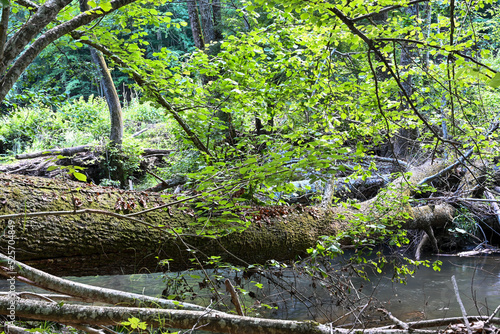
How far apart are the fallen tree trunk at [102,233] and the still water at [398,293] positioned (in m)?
0.60

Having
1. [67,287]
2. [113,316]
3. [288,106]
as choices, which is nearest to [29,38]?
[67,287]

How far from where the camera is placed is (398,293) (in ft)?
16.3

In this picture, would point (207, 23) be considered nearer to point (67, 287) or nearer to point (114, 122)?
point (114, 122)

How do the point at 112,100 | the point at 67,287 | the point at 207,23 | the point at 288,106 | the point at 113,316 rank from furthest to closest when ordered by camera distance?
the point at 112,100 → the point at 207,23 → the point at 288,106 → the point at 67,287 → the point at 113,316

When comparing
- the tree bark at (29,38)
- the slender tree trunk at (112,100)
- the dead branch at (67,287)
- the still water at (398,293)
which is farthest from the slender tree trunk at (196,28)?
the dead branch at (67,287)

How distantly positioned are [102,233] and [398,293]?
409cm

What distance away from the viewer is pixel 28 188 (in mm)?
2814

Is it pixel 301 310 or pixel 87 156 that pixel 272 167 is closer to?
pixel 301 310

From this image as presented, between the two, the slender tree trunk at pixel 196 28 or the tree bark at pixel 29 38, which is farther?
the slender tree trunk at pixel 196 28

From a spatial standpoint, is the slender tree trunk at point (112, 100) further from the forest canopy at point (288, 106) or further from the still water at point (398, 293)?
the still water at point (398, 293)

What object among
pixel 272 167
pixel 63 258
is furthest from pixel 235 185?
pixel 63 258

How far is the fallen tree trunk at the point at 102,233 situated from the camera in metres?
2.65

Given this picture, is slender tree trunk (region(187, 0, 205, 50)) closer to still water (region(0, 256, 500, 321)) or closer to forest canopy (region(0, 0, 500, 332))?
forest canopy (region(0, 0, 500, 332))

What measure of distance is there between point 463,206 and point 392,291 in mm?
2925
